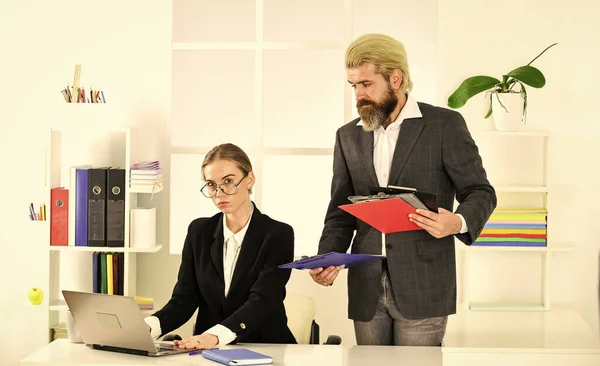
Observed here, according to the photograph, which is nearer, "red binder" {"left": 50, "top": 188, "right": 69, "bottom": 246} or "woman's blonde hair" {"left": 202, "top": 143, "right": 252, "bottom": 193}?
"woman's blonde hair" {"left": 202, "top": 143, "right": 252, "bottom": 193}

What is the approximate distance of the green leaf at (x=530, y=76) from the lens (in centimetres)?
483

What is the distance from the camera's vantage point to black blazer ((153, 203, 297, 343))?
3.44m

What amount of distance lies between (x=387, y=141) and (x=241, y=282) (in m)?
0.79

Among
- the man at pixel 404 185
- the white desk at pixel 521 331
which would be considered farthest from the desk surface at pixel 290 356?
the white desk at pixel 521 331

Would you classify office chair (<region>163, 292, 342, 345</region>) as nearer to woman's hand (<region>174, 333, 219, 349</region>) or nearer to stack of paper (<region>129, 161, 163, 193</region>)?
woman's hand (<region>174, 333, 219, 349</region>)

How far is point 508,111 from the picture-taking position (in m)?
4.95

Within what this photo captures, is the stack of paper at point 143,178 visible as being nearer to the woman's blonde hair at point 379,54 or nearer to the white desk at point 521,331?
the white desk at point 521,331

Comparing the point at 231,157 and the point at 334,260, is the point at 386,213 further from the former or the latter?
the point at 231,157

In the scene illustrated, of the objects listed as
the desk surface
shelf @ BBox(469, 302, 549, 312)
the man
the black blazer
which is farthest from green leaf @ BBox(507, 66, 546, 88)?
the desk surface

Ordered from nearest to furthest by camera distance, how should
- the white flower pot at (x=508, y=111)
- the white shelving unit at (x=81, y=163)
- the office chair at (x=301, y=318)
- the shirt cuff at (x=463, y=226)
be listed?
the shirt cuff at (x=463, y=226), the office chair at (x=301, y=318), the white flower pot at (x=508, y=111), the white shelving unit at (x=81, y=163)

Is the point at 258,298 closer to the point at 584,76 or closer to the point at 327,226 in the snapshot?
the point at 327,226

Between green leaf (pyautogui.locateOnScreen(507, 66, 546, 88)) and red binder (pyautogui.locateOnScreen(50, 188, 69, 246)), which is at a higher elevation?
green leaf (pyautogui.locateOnScreen(507, 66, 546, 88))

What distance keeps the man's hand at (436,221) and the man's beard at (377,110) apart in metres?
0.43

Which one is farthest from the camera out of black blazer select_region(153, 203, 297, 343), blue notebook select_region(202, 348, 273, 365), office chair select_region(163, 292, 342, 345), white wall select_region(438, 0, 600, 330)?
white wall select_region(438, 0, 600, 330)
